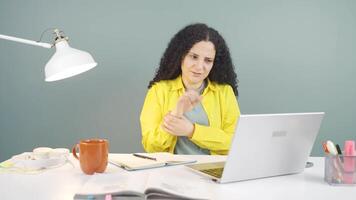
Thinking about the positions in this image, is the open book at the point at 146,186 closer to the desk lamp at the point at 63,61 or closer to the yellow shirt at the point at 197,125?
the desk lamp at the point at 63,61

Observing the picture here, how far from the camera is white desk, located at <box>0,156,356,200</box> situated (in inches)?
39.6

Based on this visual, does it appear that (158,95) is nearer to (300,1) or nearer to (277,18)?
(277,18)

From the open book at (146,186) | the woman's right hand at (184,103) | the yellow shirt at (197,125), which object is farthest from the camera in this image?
the yellow shirt at (197,125)

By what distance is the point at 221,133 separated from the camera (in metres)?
1.80

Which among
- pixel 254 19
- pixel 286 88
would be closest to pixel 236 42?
pixel 254 19

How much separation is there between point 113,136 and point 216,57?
74 centimetres

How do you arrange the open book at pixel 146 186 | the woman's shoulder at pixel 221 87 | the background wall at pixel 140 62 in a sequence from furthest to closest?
the background wall at pixel 140 62 < the woman's shoulder at pixel 221 87 < the open book at pixel 146 186

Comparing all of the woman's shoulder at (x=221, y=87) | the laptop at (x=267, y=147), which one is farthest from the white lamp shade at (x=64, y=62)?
the woman's shoulder at (x=221, y=87)

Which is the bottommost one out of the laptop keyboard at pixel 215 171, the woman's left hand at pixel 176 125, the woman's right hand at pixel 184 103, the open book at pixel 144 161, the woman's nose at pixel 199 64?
the open book at pixel 144 161

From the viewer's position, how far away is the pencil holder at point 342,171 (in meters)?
1.14

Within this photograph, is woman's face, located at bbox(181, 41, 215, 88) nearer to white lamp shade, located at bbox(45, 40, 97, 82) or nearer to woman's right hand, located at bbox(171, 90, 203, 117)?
woman's right hand, located at bbox(171, 90, 203, 117)

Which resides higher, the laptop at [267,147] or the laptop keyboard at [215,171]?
the laptop at [267,147]

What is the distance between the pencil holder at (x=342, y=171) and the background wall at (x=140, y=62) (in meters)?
1.23

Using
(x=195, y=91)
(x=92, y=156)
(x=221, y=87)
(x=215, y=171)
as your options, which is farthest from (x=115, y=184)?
(x=221, y=87)
